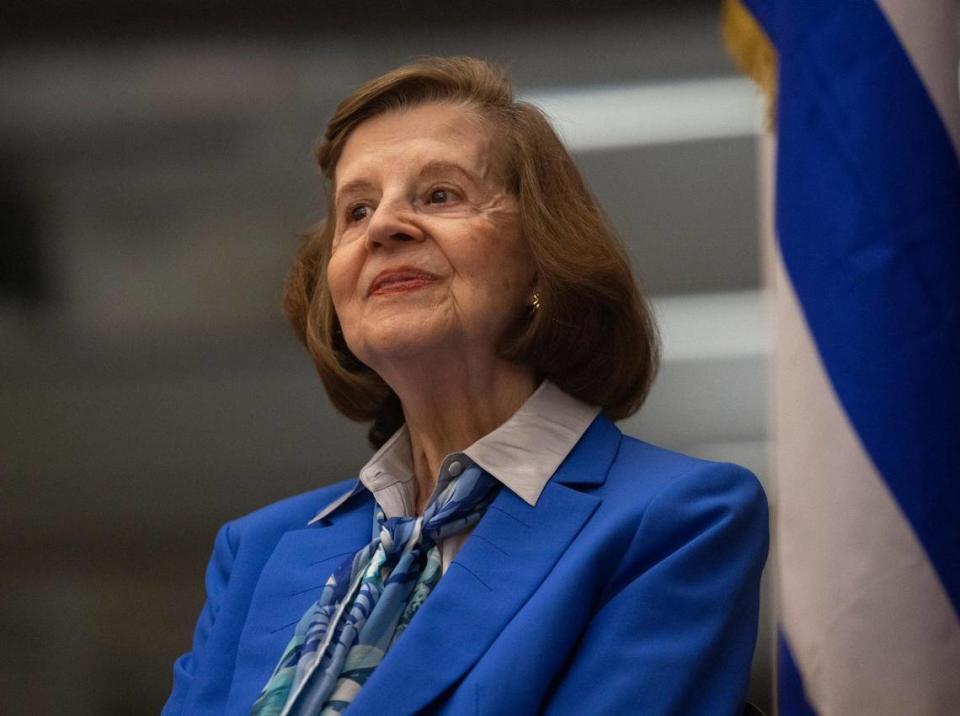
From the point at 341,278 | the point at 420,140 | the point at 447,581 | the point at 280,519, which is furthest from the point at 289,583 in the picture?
the point at 420,140

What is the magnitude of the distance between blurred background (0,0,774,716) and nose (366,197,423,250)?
152cm

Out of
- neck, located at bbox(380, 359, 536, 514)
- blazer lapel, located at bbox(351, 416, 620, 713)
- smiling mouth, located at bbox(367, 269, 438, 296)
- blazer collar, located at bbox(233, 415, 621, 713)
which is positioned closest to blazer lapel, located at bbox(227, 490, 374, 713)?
blazer collar, located at bbox(233, 415, 621, 713)

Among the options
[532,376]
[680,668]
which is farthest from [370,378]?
[680,668]

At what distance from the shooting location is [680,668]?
158 centimetres

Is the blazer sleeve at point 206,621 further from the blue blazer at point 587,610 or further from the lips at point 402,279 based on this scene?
the lips at point 402,279

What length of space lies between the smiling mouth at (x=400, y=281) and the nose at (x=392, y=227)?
5 cm

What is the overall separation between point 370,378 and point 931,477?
3.21ft

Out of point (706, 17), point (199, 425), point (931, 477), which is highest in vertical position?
point (706, 17)

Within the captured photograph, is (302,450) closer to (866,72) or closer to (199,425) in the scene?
(199,425)

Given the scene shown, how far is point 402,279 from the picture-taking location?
1926 mm

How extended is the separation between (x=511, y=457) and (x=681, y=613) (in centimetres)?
36

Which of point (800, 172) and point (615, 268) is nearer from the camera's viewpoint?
point (800, 172)

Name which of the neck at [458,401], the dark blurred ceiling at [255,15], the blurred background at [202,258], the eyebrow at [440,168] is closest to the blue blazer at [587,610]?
the neck at [458,401]

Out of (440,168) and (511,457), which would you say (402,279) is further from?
(511,457)
